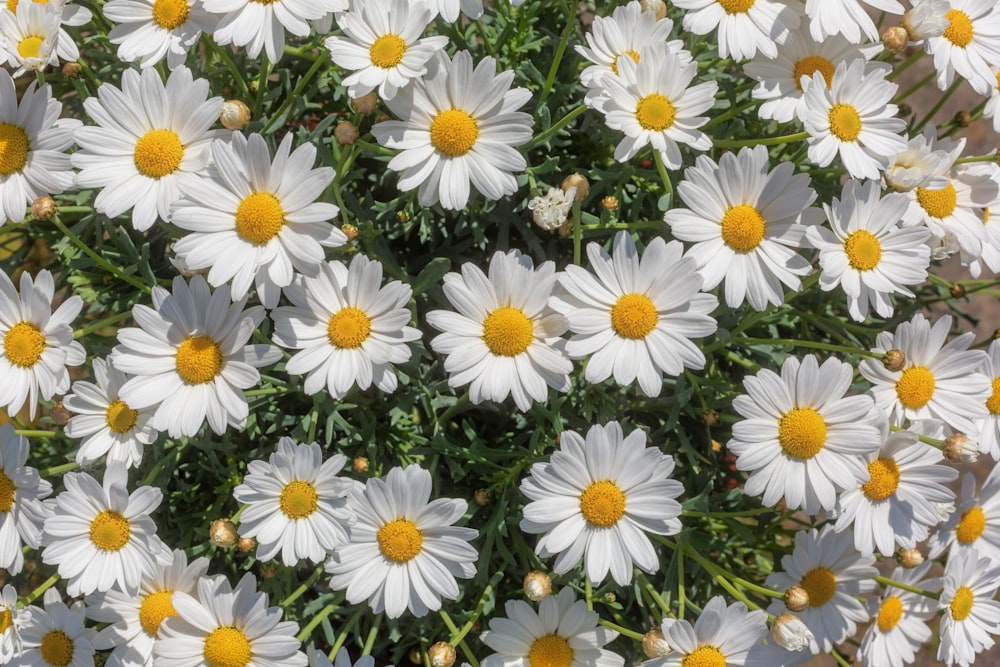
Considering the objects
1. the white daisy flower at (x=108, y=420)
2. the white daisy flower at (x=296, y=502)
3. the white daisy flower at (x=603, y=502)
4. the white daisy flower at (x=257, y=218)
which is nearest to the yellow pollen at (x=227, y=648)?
the white daisy flower at (x=296, y=502)

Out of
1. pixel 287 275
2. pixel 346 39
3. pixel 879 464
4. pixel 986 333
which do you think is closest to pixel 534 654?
pixel 879 464

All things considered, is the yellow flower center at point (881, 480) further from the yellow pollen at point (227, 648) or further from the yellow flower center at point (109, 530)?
the yellow flower center at point (109, 530)

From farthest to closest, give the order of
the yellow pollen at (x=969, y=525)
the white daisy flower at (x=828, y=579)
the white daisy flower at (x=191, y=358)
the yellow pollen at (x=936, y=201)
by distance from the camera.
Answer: the yellow pollen at (x=969, y=525) → the yellow pollen at (x=936, y=201) → the white daisy flower at (x=828, y=579) → the white daisy flower at (x=191, y=358)

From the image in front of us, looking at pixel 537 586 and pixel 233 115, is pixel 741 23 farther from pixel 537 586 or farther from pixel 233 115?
pixel 537 586

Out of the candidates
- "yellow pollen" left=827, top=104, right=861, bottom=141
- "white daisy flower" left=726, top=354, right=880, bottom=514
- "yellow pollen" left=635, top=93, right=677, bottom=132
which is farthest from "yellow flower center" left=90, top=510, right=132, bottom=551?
"yellow pollen" left=827, top=104, right=861, bottom=141

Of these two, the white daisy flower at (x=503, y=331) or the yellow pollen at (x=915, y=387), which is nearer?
the white daisy flower at (x=503, y=331)

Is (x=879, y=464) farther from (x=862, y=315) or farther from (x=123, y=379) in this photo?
(x=123, y=379)
